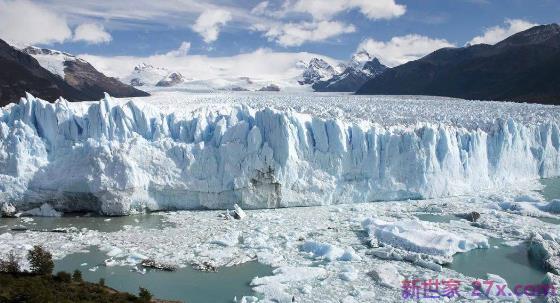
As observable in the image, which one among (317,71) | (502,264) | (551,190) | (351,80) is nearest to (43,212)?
(502,264)

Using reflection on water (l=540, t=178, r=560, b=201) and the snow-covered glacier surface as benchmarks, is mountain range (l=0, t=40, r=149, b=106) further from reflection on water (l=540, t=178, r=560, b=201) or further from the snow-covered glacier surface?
reflection on water (l=540, t=178, r=560, b=201)

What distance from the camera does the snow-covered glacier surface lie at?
1500cm

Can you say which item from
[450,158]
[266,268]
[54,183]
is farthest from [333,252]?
[54,183]

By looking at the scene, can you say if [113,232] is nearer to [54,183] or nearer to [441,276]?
[54,183]

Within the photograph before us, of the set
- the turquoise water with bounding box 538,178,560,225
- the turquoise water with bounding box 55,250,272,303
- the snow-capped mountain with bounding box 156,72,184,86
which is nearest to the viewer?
the turquoise water with bounding box 55,250,272,303

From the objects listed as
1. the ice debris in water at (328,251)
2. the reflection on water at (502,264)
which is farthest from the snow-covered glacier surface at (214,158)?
the reflection on water at (502,264)

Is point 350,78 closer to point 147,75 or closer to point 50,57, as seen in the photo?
point 50,57

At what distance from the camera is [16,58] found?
61.6 metres

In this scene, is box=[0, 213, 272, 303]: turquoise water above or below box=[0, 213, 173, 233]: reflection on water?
below

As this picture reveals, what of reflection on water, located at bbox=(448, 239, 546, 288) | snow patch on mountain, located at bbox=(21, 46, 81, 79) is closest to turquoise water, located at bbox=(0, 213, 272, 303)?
reflection on water, located at bbox=(448, 239, 546, 288)

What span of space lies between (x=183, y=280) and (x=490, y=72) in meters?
55.0

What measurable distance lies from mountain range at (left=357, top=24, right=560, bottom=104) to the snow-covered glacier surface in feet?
101

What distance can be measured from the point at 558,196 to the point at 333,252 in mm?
9546

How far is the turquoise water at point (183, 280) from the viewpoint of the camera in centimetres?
934
